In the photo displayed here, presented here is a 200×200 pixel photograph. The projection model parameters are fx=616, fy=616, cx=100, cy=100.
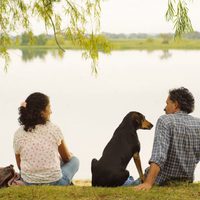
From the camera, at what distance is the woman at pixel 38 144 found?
5.47 m

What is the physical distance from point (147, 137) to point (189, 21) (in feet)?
25.2

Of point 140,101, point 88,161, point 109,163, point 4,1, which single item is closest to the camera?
point 109,163

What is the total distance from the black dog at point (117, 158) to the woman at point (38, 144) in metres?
0.36

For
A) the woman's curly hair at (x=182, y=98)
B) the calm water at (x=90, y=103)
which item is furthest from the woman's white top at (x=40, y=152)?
the calm water at (x=90, y=103)

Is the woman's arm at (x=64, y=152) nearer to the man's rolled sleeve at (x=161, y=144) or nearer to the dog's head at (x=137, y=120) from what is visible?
the dog's head at (x=137, y=120)

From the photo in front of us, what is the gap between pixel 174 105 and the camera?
17.9 feet

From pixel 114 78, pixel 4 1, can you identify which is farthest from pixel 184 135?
pixel 114 78

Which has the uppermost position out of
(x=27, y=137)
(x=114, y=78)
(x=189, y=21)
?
(x=189, y=21)

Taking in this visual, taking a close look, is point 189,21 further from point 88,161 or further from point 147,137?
point 147,137

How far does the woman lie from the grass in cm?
17

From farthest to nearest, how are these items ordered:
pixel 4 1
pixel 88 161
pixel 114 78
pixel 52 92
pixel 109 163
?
pixel 114 78
pixel 52 92
pixel 88 161
pixel 4 1
pixel 109 163

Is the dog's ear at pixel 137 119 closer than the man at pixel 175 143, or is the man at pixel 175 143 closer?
the man at pixel 175 143

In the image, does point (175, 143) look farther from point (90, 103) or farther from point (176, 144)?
point (90, 103)

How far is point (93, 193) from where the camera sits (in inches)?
207
